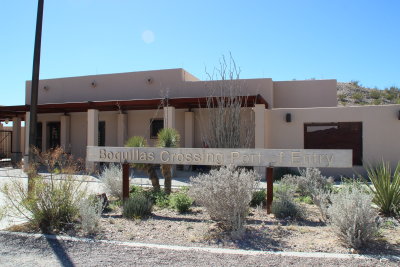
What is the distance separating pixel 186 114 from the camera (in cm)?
1516

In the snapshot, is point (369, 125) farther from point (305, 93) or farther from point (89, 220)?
point (89, 220)

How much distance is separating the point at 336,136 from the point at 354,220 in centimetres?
895

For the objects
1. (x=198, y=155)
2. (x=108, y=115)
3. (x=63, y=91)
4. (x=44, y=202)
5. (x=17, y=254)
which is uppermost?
(x=63, y=91)

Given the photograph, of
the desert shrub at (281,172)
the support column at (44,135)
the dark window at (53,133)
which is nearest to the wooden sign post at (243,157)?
the desert shrub at (281,172)

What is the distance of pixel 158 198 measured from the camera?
7676 mm

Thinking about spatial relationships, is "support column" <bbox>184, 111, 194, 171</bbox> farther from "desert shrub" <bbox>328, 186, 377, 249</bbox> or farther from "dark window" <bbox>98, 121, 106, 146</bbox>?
"desert shrub" <bbox>328, 186, 377, 249</bbox>

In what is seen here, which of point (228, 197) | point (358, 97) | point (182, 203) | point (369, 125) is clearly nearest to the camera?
point (228, 197)

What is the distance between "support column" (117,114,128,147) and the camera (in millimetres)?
16219

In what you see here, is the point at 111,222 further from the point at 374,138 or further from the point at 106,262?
the point at 374,138

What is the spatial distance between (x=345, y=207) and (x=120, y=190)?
503 centimetres

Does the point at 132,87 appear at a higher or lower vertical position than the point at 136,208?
higher

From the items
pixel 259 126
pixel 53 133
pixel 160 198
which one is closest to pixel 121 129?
pixel 53 133

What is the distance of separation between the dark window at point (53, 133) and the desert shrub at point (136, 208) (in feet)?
44.3

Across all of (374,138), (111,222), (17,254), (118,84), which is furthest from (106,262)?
(118,84)
